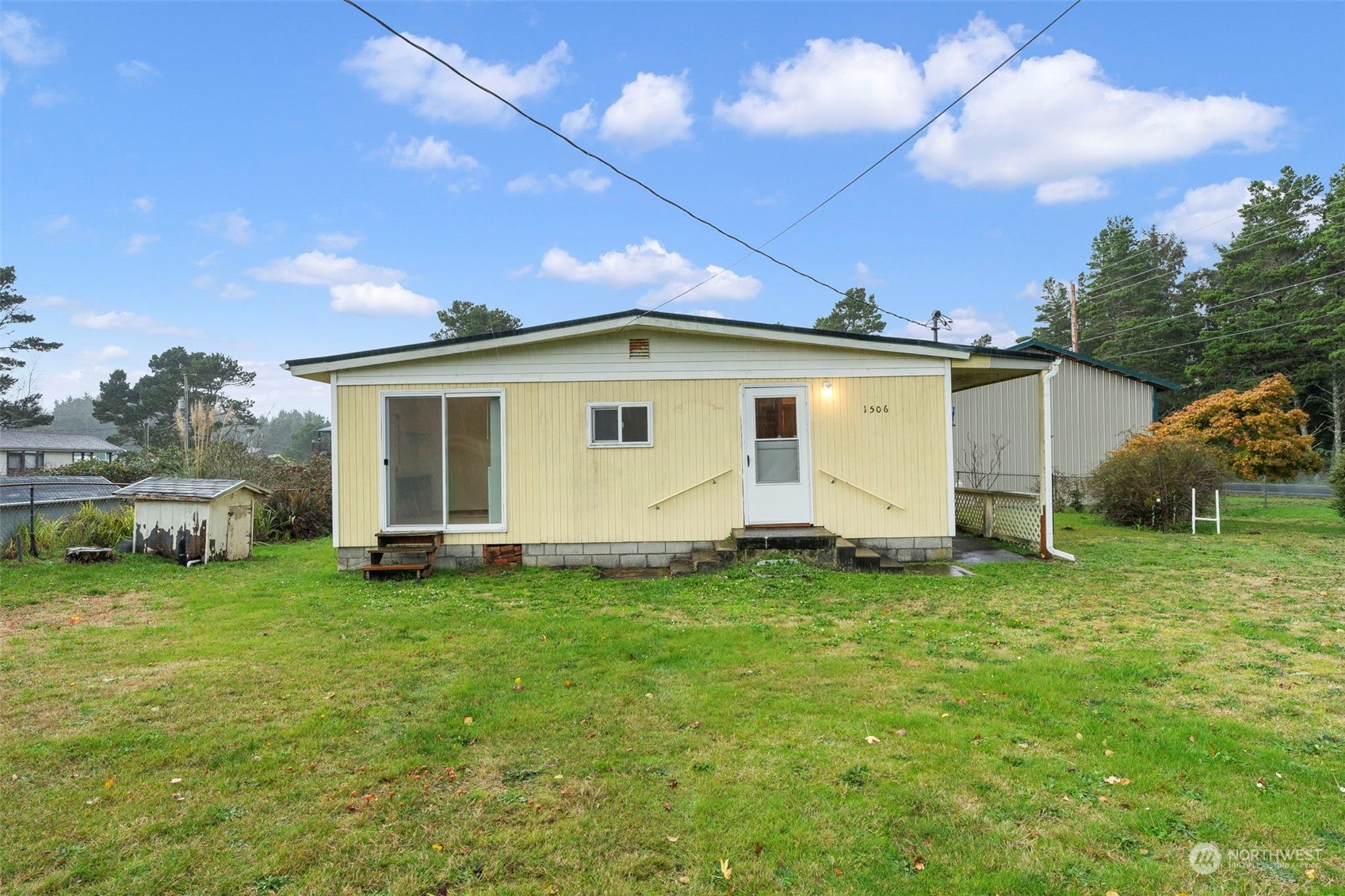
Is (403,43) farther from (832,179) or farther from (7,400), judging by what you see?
(7,400)

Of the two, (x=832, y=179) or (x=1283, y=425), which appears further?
(x=1283, y=425)

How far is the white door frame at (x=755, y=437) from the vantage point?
27.8 ft

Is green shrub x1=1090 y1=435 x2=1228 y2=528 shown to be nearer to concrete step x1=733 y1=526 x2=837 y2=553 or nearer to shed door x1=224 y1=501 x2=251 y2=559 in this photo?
concrete step x1=733 y1=526 x2=837 y2=553

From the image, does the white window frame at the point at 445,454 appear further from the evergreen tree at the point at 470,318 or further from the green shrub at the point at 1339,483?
the evergreen tree at the point at 470,318

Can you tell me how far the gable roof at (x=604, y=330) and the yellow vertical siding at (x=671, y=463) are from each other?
0.37m

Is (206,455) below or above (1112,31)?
below

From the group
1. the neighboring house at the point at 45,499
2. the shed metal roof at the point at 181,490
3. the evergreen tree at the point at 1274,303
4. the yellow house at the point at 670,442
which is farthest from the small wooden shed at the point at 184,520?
the evergreen tree at the point at 1274,303

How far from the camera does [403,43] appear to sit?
19.7 ft

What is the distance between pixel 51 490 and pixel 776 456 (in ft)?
34.8

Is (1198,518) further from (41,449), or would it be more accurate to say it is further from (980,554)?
(41,449)

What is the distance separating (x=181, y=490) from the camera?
9.20 meters

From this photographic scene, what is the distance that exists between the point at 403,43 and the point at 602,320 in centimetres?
329

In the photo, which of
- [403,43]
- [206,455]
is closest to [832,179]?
[403,43]

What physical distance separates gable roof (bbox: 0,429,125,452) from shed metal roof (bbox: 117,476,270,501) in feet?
89.4
